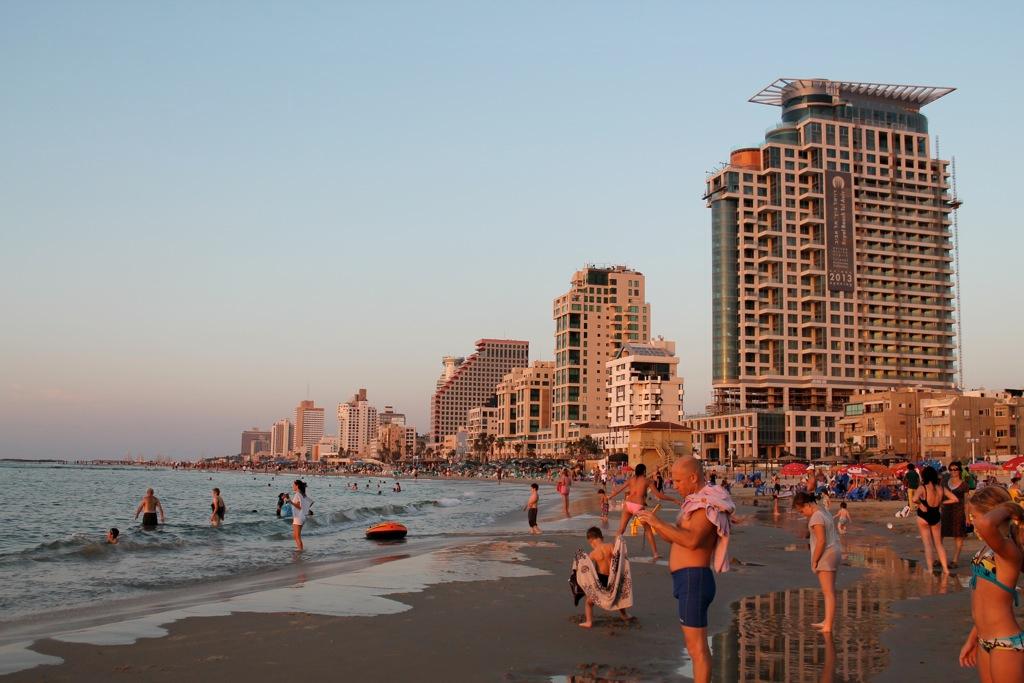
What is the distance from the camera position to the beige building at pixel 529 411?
184625 mm

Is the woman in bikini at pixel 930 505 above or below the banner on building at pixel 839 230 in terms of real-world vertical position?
below

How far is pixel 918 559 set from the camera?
17.1 meters

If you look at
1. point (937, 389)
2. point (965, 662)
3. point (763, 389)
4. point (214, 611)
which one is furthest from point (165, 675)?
point (937, 389)

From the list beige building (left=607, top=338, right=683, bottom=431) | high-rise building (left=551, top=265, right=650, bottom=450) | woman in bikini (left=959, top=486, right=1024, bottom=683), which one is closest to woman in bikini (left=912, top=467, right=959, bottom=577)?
woman in bikini (left=959, top=486, right=1024, bottom=683)

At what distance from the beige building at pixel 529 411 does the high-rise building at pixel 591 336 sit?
1280 cm

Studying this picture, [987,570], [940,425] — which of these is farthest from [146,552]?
[940,425]

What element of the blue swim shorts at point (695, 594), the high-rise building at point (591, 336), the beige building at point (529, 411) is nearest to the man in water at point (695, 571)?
the blue swim shorts at point (695, 594)

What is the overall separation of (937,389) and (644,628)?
4806 inches

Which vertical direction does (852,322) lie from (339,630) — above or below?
above

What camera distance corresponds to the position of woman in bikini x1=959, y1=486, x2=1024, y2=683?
520 centimetres

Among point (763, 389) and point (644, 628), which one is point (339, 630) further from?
point (763, 389)

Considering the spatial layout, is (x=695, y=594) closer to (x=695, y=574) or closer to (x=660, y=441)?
(x=695, y=574)

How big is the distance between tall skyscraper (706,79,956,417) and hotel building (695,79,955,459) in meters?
0.16

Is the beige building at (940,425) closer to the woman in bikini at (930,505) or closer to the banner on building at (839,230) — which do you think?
the banner on building at (839,230)
